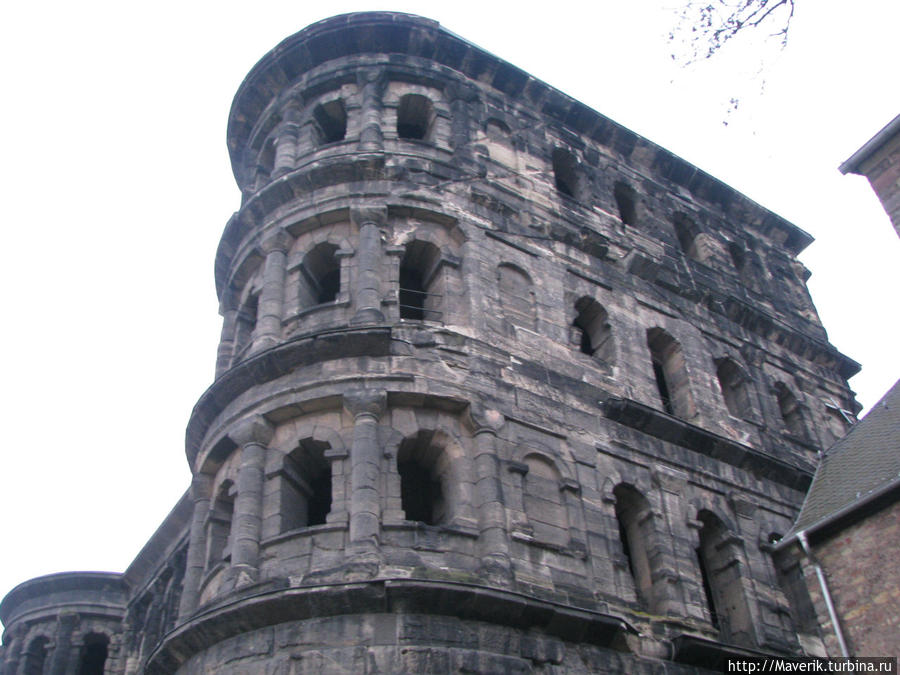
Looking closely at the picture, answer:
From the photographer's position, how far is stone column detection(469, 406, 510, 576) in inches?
546

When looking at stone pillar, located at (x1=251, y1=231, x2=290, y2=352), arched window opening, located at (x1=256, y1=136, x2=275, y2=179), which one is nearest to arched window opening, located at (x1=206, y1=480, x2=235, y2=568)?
stone pillar, located at (x1=251, y1=231, x2=290, y2=352)

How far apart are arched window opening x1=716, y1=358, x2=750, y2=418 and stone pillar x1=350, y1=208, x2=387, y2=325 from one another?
8775 mm

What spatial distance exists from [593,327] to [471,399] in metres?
5.30

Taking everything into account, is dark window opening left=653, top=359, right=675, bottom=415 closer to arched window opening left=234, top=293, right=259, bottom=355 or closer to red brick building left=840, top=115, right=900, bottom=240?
red brick building left=840, top=115, right=900, bottom=240

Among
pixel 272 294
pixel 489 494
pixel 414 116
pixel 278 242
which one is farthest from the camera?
pixel 414 116

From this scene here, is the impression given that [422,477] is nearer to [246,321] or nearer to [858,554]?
[246,321]

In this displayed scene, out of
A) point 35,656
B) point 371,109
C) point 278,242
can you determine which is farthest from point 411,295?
point 35,656

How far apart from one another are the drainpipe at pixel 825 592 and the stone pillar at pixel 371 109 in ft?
36.1

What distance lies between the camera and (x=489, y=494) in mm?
14562

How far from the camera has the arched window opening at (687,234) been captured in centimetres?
2527

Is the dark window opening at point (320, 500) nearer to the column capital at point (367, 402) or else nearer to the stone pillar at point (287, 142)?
the column capital at point (367, 402)

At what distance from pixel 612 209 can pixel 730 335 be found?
4156 millimetres

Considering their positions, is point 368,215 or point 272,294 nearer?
point 272,294

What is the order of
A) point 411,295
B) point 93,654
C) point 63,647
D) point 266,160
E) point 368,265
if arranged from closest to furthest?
point 368,265 → point 411,295 → point 266,160 → point 63,647 → point 93,654
